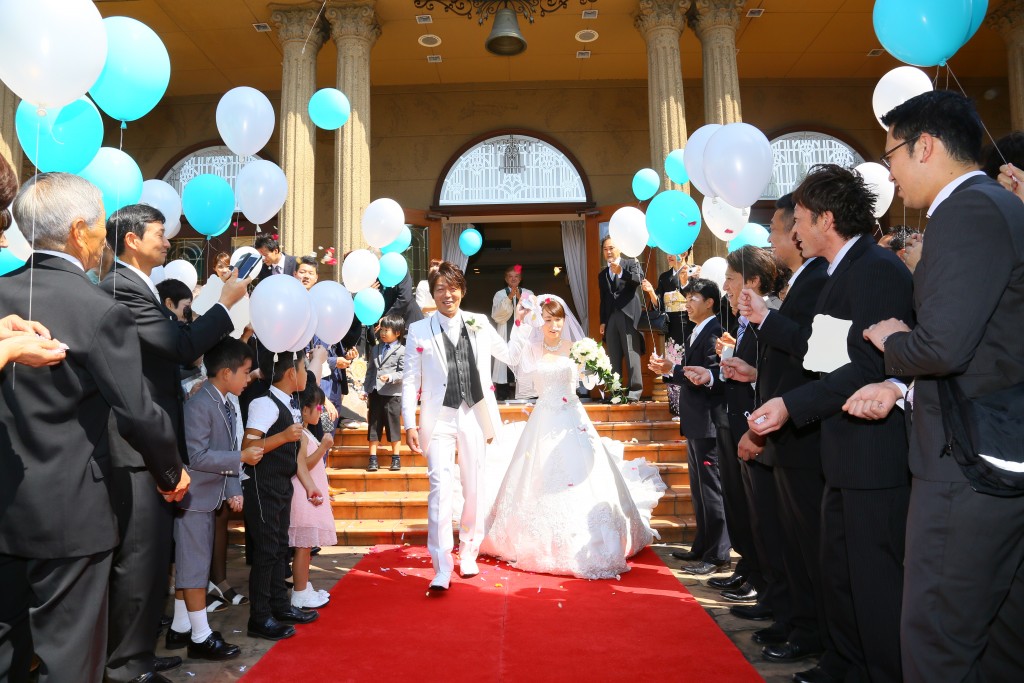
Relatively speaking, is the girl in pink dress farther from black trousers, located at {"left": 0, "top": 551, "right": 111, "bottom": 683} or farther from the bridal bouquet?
the bridal bouquet

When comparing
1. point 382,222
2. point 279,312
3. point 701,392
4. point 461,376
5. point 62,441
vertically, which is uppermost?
point 382,222

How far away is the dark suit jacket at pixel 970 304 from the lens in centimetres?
178

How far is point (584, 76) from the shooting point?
1229 cm

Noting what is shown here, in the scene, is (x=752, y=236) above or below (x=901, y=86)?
below

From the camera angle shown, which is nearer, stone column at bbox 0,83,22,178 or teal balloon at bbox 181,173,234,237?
teal balloon at bbox 181,173,234,237

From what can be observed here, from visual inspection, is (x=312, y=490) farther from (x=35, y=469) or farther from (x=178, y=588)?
(x=35, y=469)

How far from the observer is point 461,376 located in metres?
4.66

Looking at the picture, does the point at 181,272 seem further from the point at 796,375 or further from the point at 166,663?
the point at 796,375

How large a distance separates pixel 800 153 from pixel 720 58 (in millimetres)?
3708

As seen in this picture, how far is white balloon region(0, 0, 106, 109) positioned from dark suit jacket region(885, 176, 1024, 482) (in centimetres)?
302

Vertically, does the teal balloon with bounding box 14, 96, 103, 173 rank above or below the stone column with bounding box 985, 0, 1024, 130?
below

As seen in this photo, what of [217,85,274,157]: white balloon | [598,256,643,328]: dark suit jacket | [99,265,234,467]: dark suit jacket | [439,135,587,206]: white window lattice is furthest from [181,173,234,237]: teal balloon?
[439,135,587,206]: white window lattice

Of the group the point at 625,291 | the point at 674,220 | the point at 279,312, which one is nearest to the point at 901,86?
the point at 674,220

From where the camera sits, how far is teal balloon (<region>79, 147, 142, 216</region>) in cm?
387
